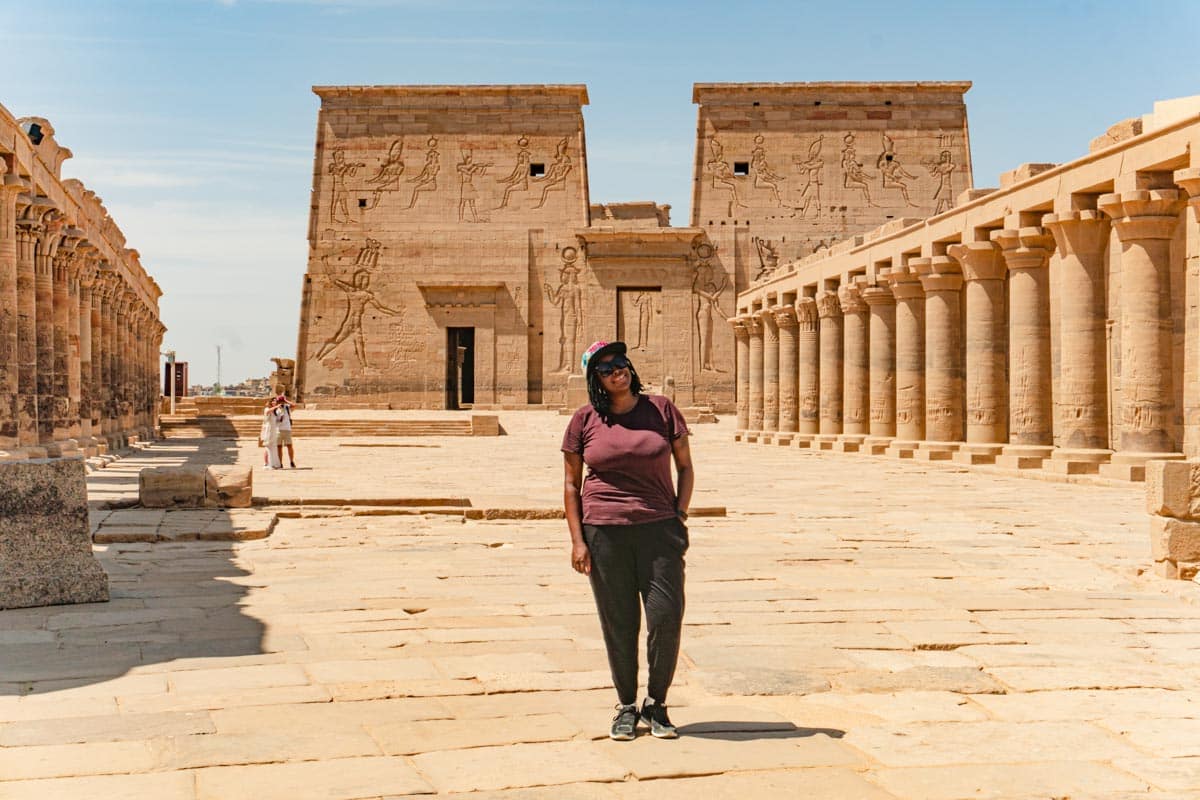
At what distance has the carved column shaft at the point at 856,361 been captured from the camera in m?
23.0

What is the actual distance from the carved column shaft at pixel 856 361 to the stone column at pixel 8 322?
13.5m

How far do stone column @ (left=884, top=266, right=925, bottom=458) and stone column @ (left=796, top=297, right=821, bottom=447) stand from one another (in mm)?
4496

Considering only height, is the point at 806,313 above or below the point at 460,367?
above

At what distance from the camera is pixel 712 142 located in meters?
41.5

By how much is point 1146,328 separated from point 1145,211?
1.27m

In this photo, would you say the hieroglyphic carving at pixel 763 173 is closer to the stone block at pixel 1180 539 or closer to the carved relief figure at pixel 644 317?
the carved relief figure at pixel 644 317

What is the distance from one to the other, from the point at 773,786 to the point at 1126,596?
172 inches

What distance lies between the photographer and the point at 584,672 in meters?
5.54

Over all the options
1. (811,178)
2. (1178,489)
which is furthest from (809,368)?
(1178,489)

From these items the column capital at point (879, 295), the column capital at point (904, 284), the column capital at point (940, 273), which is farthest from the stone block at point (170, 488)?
the column capital at point (879, 295)

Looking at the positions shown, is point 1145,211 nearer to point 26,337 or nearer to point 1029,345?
point 1029,345

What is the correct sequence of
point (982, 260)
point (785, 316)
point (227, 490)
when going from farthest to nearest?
point (785, 316), point (982, 260), point (227, 490)

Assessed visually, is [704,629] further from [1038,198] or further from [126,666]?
[1038,198]

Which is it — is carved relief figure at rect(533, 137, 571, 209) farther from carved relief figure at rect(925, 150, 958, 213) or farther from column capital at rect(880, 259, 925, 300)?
column capital at rect(880, 259, 925, 300)
